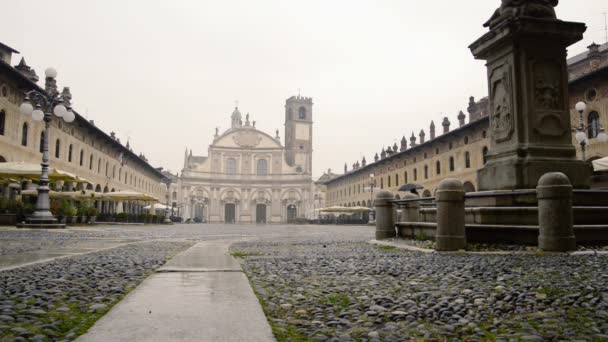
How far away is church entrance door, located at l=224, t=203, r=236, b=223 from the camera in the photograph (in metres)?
77.6

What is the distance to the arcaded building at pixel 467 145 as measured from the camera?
77.4 ft

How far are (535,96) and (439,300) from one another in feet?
19.6

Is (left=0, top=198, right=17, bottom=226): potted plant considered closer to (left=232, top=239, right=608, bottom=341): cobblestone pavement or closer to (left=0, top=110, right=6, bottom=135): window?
(left=0, top=110, right=6, bottom=135): window

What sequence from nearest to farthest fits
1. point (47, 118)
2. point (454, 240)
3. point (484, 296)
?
1. point (484, 296)
2. point (454, 240)
3. point (47, 118)

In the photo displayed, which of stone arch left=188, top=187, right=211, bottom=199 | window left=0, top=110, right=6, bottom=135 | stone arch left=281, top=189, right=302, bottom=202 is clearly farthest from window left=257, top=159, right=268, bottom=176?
window left=0, top=110, right=6, bottom=135

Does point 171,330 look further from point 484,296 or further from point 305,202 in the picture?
point 305,202

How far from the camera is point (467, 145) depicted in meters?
35.1

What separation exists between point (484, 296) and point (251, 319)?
1.81 meters

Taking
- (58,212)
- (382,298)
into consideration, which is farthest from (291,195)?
(382,298)

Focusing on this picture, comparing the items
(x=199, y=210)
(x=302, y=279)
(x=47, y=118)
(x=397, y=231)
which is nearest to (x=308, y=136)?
(x=199, y=210)

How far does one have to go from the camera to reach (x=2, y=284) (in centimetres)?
352

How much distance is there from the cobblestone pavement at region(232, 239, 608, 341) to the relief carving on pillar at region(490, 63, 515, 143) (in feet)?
11.3

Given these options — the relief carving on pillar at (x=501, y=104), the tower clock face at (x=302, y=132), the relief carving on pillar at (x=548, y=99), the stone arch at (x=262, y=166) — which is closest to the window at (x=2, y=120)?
the relief carving on pillar at (x=501, y=104)

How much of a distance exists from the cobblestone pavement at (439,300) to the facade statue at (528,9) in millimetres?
4622
